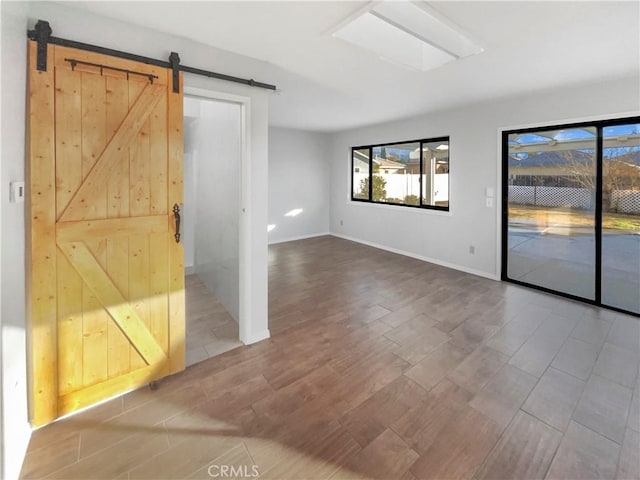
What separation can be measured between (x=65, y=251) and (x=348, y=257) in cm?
453

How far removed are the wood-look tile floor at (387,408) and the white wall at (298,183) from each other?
163 inches

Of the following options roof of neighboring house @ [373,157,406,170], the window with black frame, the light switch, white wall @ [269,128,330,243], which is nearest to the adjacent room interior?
the light switch

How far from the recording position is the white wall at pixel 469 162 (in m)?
3.60

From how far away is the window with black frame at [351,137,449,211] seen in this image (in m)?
5.55

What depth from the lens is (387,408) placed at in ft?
6.54

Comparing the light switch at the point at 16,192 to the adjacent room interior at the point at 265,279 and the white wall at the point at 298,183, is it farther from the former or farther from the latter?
the white wall at the point at 298,183

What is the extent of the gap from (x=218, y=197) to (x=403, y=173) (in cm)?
407

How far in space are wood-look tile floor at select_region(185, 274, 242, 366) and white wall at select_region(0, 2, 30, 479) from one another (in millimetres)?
1039

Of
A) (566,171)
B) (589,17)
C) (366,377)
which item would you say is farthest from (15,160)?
(566,171)

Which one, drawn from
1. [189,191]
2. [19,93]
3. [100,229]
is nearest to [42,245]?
[100,229]

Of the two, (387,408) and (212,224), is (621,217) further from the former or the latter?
(212,224)

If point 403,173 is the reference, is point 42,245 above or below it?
below

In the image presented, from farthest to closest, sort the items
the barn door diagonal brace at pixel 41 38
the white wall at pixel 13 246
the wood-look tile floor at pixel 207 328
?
the wood-look tile floor at pixel 207 328, the barn door diagonal brace at pixel 41 38, the white wall at pixel 13 246

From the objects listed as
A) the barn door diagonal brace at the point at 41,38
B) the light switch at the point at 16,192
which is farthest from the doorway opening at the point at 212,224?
the light switch at the point at 16,192
